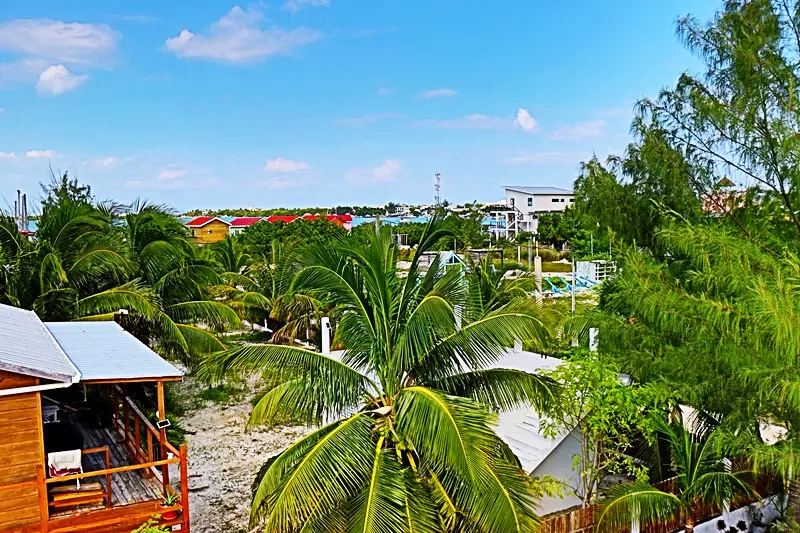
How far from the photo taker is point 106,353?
29.6 ft

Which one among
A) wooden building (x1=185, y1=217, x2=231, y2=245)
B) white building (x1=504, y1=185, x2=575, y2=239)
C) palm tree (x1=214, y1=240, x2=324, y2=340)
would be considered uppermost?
white building (x1=504, y1=185, x2=575, y2=239)

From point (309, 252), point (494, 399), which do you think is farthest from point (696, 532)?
point (309, 252)

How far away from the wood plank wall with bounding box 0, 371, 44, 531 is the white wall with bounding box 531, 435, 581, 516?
7022 mm

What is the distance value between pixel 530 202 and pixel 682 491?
221ft

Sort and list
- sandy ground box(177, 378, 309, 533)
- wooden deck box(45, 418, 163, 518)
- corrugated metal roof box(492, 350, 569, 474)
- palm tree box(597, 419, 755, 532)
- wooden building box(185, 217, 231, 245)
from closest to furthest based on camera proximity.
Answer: palm tree box(597, 419, 755, 532) < wooden deck box(45, 418, 163, 518) < corrugated metal roof box(492, 350, 569, 474) < sandy ground box(177, 378, 309, 533) < wooden building box(185, 217, 231, 245)

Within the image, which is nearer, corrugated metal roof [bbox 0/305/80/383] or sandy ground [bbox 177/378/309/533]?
corrugated metal roof [bbox 0/305/80/383]

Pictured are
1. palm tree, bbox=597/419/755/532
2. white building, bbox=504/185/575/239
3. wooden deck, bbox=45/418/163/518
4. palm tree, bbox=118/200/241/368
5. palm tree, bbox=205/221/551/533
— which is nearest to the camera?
palm tree, bbox=205/221/551/533

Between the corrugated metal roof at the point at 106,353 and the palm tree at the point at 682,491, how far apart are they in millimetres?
6211

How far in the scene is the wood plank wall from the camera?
23.7 feet

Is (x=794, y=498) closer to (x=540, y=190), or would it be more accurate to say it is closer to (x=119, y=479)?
(x=119, y=479)

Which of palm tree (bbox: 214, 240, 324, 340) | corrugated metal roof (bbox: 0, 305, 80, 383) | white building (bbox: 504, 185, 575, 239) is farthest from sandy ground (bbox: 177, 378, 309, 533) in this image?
white building (bbox: 504, 185, 575, 239)

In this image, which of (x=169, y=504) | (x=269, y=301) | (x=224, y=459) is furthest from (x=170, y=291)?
(x=169, y=504)

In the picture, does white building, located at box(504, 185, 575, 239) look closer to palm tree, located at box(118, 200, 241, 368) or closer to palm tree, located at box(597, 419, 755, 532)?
palm tree, located at box(118, 200, 241, 368)

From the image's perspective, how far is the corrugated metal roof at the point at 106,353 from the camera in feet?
26.2
